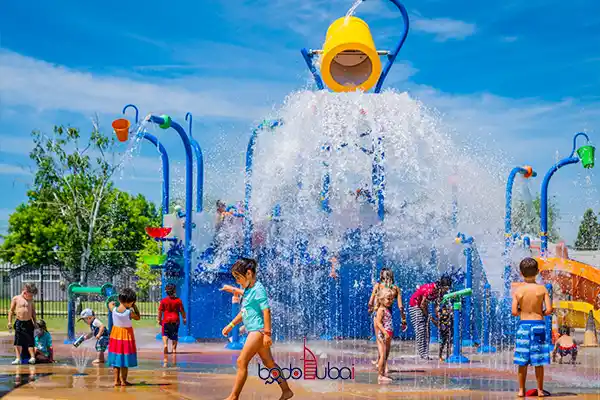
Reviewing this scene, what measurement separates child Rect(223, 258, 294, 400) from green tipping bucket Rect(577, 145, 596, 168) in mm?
10233

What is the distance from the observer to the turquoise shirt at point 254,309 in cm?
725

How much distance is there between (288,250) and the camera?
569 inches

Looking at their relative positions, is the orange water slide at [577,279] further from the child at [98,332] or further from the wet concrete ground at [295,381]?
the child at [98,332]

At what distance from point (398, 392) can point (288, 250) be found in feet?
20.5

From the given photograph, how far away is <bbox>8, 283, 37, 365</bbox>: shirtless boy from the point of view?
37.2 ft

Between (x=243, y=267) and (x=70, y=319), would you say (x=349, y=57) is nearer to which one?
(x=70, y=319)

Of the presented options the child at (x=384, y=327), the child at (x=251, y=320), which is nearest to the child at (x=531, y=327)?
the child at (x=384, y=327)

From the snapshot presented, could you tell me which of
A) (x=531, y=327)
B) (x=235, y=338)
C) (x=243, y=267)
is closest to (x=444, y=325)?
(x=235, y=338)

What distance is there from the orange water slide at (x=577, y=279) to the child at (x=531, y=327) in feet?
30.3

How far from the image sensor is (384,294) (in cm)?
970

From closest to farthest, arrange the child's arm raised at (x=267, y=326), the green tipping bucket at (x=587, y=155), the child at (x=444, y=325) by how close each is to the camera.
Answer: the child's arm raised at (x=267, y=326) → the child at (x=444, y=325) → the green tipping bucket at (x=587, y=155)

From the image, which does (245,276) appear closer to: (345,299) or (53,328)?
(345,299)

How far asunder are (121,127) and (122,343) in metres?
6.21

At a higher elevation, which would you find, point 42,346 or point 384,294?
point 384,294
